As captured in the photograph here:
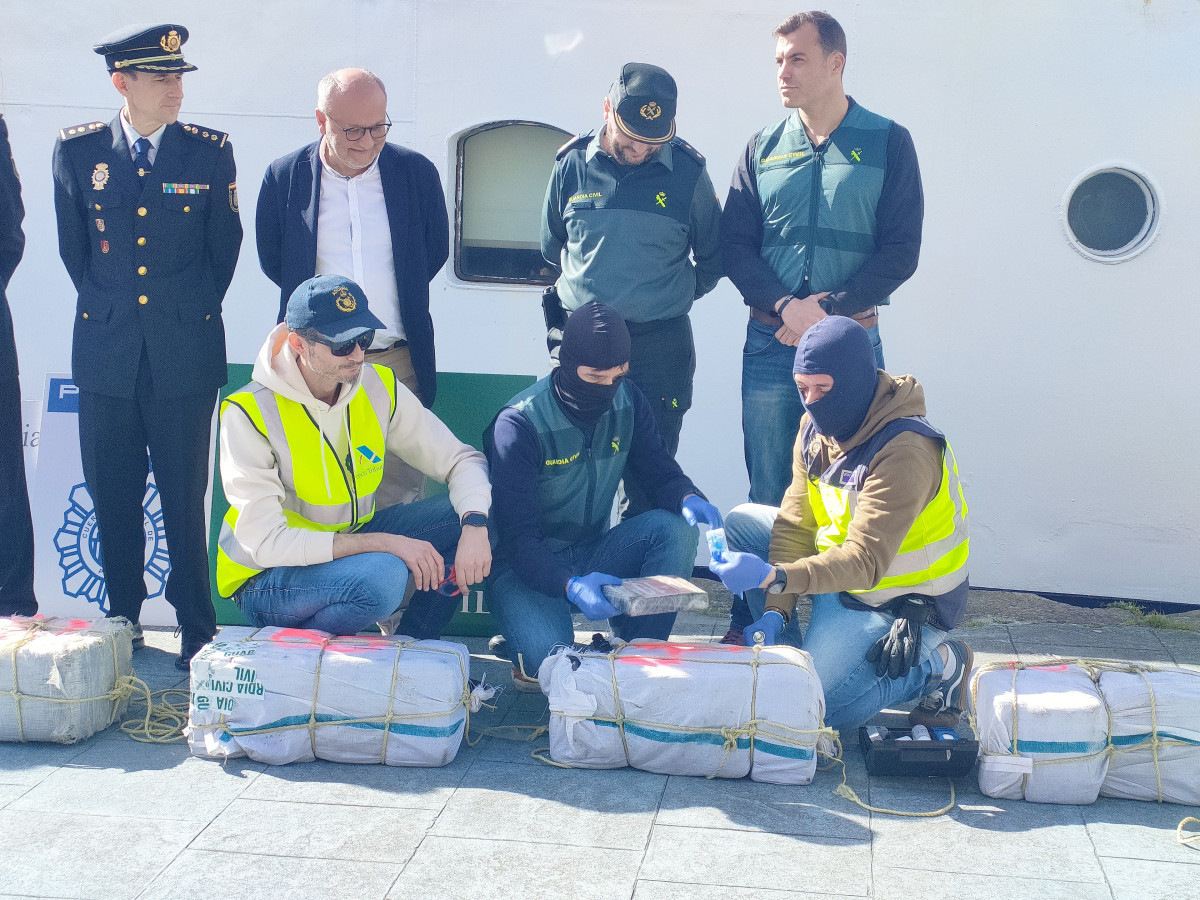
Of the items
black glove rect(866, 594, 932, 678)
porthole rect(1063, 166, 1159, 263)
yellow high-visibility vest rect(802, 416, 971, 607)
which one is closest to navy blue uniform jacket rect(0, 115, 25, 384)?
yellow high-visibility vest rect(802, 416, 971, 607)

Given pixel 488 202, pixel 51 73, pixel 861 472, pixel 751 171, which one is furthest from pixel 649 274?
pixel 51 73

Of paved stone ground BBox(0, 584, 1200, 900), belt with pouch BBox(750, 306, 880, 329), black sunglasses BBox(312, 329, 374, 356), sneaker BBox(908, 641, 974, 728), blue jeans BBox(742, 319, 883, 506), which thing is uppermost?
belt with pouch BBox(750, 306, 880, 329)

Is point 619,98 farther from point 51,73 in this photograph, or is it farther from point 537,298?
point 51,73

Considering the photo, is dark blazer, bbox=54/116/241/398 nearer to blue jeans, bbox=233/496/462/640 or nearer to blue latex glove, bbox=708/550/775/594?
blue jeans, bbox=233/496/462/640

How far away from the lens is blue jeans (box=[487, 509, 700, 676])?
12.0 ft

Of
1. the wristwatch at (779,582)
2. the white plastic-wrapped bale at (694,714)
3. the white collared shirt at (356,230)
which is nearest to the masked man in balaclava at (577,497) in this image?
the white plastic-wrapped bale at (694,714)

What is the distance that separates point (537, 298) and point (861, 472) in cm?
233

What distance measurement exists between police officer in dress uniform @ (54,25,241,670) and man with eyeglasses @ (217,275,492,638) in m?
0.49

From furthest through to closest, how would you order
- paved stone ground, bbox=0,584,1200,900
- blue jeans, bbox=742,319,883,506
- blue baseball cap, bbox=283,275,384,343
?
blue jeans, bbox=742,319,883,506
blue baseball cap, bbox=283,275,384,343
paved stone ground, bbox=0,584,1200,900

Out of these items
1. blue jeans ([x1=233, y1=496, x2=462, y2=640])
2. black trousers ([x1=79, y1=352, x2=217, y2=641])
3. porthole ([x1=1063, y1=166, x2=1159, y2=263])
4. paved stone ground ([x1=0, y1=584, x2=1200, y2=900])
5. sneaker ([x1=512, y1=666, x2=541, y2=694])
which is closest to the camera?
paved stone ground ([x1=0, y1=584, x2=1200, y2=900])

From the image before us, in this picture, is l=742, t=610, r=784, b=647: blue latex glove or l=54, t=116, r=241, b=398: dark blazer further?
l=54, t=116, r=241, b=398: dark blazer

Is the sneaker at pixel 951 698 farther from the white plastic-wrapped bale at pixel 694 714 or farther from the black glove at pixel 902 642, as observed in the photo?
the white plastic-wrapped bale at pixel 694 714

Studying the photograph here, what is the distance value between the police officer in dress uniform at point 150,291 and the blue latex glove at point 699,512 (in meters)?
1.65

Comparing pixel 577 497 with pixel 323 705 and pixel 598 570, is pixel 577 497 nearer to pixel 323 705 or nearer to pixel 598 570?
pixel 598 570
